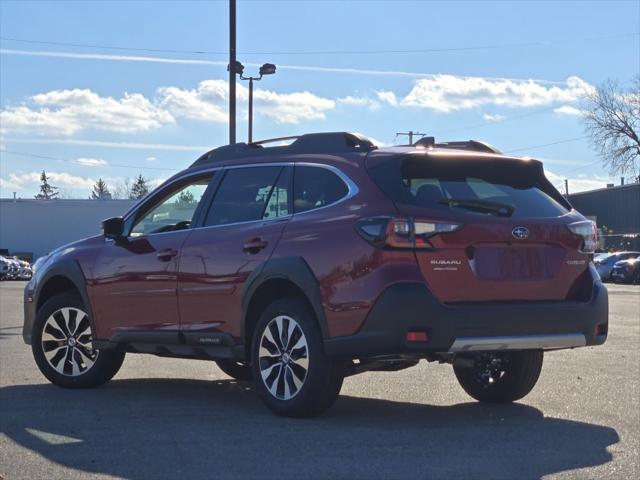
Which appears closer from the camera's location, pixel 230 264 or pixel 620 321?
pixel 230 264

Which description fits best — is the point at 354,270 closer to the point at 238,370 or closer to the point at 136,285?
the point at 136,285

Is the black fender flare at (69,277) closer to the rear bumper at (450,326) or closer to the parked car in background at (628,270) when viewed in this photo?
the rear bumper at (450,326)

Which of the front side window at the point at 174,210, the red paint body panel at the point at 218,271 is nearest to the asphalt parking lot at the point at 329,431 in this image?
the red paint body panel at the point at 218,271

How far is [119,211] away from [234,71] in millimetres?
37340

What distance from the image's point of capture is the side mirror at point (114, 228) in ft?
26.4

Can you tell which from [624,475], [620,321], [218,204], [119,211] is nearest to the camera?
[624,475]

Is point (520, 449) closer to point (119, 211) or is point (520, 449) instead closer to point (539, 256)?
point (539, 256)

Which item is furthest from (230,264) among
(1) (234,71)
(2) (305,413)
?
(1) (234,71)

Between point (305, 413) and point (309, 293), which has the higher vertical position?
point (309, 293)

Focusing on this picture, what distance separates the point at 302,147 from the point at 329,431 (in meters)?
2.17

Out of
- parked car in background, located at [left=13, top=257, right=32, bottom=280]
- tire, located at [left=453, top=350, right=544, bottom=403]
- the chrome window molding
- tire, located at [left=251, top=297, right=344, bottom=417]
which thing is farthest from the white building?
tire, located at [left=251, top=297, right=344, bottom=417]

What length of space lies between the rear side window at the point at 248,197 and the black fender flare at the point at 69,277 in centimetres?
145

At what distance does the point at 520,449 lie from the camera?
5695 millimetres

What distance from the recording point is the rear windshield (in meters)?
6.33
